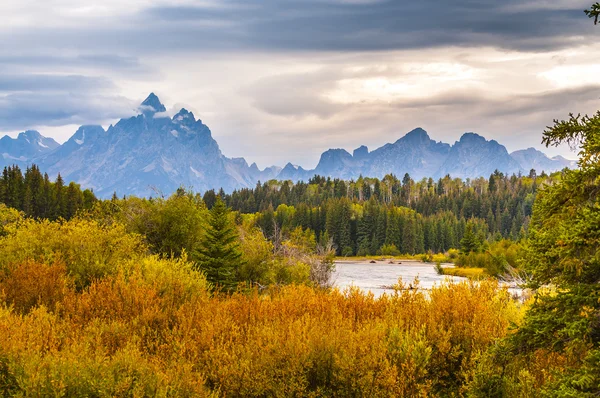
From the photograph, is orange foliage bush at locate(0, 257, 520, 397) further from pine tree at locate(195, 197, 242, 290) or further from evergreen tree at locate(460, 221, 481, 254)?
evergreen tree at locate(460, 221, 481, 254)

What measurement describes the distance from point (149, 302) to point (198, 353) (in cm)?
416

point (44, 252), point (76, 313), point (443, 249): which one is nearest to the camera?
point (76, 313)

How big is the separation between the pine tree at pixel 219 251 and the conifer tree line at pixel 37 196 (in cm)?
9249

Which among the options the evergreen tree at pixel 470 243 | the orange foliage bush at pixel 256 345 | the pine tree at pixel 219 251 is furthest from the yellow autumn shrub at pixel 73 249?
the evergreen tree at pixel 470 243

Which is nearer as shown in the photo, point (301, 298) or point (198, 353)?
point (198, 353)

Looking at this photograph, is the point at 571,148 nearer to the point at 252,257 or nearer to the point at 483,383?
the point at 483,383

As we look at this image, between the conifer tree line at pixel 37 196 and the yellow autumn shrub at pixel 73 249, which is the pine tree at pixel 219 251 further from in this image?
the conifer tree line at pixel 37 196

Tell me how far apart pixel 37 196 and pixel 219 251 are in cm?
10882

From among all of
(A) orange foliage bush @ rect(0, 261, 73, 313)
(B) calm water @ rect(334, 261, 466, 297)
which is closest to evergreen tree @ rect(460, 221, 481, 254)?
(B) calm water @ rect(334, 261, 466, 297)

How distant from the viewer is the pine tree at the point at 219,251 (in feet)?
131

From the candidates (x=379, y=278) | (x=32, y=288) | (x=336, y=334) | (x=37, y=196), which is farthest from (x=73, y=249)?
(x=37, y=196)

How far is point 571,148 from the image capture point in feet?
30.9

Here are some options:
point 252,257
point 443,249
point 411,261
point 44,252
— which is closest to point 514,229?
point 443,249

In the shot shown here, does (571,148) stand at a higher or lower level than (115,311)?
higher
